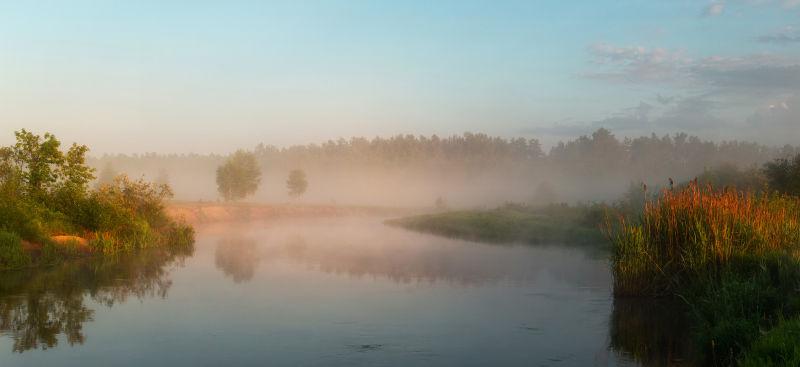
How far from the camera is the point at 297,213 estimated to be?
3750 inches

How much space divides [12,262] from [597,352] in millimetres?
26077

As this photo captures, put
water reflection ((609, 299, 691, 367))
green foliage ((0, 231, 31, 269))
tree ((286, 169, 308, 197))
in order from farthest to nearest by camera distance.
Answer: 1. tree ((286, 169, 308, 197))
2. green foliage ((0, 231, 31, 269))
3. water reflection ((609, 299, 691, 367))

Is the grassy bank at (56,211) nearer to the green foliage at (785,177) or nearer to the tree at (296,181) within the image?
the green foliage at (785,177)

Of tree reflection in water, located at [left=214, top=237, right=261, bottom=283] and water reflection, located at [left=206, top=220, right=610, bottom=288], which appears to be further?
tree reflection in water, located at [left=214, top=237, right=261, bottom=283]

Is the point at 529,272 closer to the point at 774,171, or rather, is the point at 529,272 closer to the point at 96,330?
the point at 96,330

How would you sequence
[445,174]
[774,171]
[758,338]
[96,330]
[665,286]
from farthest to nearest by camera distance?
[445,174] < [774,171] < [665,286] < [96,330] < [758,338]

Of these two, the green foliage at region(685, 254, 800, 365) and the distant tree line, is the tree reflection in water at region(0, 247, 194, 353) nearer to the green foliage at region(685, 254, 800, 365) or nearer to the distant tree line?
the green foliage at region(685, 254, 800, 365)

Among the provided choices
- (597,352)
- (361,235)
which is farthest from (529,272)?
(361,235)

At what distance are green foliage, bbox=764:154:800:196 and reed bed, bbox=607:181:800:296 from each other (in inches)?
706

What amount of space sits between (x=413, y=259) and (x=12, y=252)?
66.9 ft

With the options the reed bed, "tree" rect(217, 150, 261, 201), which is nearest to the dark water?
the reed bed

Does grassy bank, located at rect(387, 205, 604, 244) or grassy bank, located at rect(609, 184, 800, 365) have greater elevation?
grassy bank, located at rect(609, 184, 800, 365)

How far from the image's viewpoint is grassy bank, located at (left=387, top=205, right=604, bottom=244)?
46.7 metres

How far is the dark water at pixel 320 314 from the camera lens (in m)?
15.5
